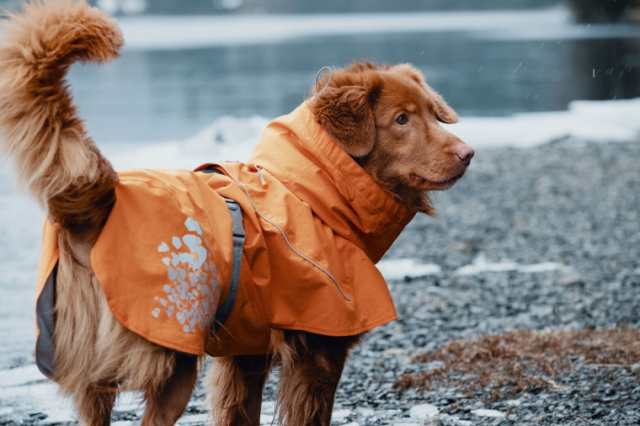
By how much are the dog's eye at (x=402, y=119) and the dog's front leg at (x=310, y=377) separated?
3.44 ft

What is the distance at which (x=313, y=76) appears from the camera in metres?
24.4

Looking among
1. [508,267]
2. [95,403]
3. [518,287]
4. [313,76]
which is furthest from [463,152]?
[313,76]

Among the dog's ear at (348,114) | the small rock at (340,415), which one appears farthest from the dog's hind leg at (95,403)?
the small rock at (340,415)

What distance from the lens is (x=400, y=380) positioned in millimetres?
5824

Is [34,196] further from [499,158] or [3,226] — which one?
[499,158]

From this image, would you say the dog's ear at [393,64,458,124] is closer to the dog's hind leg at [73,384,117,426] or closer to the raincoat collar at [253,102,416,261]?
the raincoat collar at [253,102,416,261]

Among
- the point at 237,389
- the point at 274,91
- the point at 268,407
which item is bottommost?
the point at 274,91

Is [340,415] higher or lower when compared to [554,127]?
higher

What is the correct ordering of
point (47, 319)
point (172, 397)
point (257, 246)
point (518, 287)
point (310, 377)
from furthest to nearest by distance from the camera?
point (518, 287) < point (310, 377) < point (257, 246) < point (172, 397) < point (47, 319)

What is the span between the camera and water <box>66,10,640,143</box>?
21078mm

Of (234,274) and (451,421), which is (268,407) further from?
(234,274)

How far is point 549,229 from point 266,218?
6919 mm

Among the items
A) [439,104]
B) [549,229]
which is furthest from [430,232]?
[439,104]

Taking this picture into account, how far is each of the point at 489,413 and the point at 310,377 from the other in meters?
1.35
